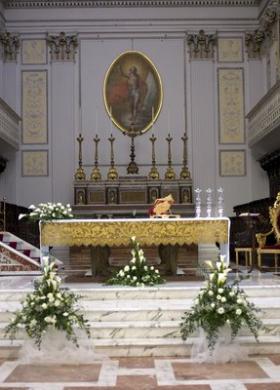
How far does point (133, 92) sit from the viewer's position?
20.0 metres

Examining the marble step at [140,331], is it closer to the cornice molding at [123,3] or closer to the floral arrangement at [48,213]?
the floral arrangement at [48,213]

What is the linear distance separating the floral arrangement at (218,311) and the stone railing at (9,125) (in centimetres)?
1169

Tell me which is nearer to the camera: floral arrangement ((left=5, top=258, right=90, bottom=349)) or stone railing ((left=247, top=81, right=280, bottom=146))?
floral arrangement ((left=5, top=258, right=90, bottom=349))

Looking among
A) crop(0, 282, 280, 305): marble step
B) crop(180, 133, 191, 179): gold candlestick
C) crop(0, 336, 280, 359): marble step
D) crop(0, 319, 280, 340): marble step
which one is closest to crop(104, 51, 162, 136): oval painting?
crop(180, 133, 191, 179): gold candlestick

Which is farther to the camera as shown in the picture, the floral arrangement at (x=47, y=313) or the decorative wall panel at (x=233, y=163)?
the decorative wall panel at (x=233, y=163)

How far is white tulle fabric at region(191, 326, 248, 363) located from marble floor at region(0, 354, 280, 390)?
0.09m

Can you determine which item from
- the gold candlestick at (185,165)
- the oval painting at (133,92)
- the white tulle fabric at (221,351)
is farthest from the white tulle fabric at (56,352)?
the oval painting at (133,92)

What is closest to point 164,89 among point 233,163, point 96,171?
point 233,163

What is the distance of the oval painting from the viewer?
19.8 meters

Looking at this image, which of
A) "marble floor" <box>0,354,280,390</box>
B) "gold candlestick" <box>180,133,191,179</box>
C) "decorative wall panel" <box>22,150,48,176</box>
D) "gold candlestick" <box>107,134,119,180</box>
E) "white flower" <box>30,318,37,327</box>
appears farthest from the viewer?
"decorative wall panel" <box>22,150,48,176</box>

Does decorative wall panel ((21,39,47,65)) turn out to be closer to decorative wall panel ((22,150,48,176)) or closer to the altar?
decorative wall panel ((22,150,48,176))

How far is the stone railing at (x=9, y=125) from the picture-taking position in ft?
55.4

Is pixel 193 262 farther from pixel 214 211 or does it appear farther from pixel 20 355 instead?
pixel 20 355

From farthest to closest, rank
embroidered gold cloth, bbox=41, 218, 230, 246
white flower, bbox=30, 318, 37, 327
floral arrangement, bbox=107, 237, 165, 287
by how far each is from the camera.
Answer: embroidered gold cloth, bbox=41, 218, 230, 246 → floral arrangement, bbox=107, 237, 165, 287 → white flower, bbox=30, 318, 37, 327
